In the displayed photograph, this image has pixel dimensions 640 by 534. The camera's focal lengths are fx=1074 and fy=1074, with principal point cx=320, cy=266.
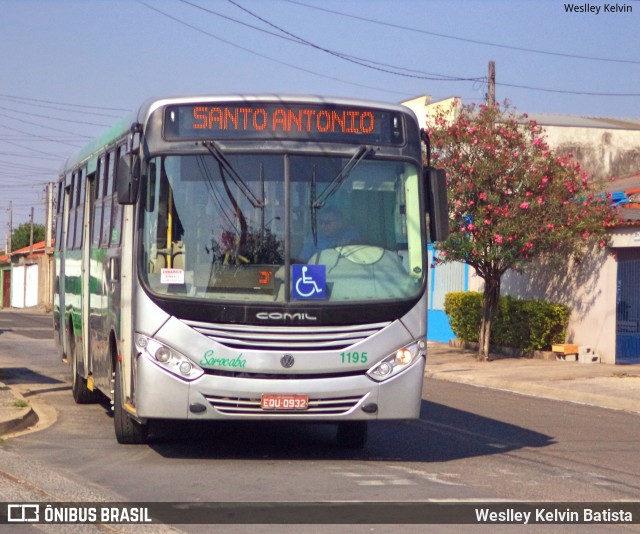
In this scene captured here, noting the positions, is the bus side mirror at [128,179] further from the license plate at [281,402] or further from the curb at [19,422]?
the curb at [19,422]

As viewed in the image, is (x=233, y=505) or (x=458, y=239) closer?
(x=233, y=505)

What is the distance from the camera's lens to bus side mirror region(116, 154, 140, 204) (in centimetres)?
948

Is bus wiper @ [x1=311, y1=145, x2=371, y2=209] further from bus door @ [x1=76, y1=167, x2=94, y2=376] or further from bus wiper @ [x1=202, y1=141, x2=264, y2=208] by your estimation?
bus door @ [x1=76, y1=167, x2=94, y2=376]

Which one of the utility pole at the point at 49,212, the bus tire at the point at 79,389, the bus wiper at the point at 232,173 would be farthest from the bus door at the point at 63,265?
the utility pole at the point at 49,212

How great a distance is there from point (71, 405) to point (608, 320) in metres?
12.1

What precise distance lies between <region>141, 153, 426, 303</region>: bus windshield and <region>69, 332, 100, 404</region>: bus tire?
5.16m

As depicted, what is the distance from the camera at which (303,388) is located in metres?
9.28

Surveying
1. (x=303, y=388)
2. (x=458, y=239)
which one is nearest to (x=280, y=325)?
(x=303, y=388)

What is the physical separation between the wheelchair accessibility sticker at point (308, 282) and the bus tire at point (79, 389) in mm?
5560

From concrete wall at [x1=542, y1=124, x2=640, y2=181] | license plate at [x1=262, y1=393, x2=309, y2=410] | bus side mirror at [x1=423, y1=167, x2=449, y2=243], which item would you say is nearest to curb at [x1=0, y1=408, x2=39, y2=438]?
license plate at [x1=262, y1=393, x2=309, y2=410]

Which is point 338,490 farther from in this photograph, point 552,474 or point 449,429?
point 449,429

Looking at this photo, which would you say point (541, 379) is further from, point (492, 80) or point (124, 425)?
point (492, 80)

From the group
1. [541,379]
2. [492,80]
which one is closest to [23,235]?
[492,80]

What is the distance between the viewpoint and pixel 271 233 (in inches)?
373
